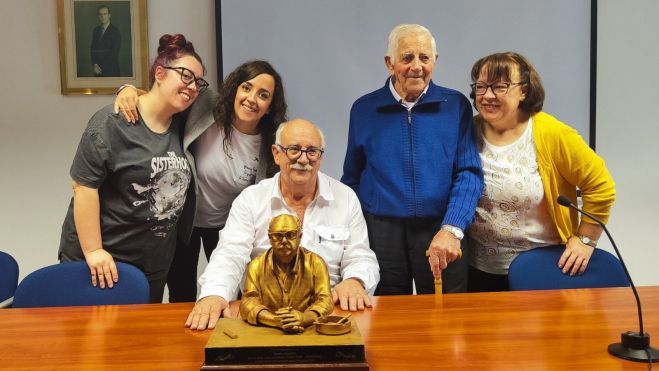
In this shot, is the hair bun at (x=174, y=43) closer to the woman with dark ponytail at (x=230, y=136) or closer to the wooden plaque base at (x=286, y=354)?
the woman with dark ponytail at (x=230, y=136)

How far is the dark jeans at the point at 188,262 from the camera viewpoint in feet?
9.14

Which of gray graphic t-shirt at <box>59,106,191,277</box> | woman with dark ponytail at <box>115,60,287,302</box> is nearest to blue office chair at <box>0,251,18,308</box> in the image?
gray graphic t-shirt at <box>59,106,191,277</box>

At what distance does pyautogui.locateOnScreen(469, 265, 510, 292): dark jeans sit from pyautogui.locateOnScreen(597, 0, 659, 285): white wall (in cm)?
159

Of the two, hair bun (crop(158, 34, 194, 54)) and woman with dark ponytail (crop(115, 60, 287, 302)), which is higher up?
hair bun (crop(158, 34, 194, 54))

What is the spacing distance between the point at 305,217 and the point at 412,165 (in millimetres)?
493

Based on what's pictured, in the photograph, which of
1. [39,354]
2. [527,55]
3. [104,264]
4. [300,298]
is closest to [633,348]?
[300,298]

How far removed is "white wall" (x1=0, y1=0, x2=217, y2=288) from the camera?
11.5 ft

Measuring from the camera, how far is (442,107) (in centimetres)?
250

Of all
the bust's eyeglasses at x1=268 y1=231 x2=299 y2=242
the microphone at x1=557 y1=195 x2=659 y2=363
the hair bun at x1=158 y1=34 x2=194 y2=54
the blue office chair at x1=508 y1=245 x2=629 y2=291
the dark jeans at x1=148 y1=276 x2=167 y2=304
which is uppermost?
the hair bun at x1=158 y1=34 x2=194 y2=54

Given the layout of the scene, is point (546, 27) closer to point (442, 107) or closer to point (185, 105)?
point (442, 107)

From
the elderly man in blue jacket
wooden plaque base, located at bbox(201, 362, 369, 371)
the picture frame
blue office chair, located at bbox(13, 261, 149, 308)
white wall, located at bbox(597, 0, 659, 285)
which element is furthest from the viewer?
white wall, located at bbox(597, 0, 659, 285)

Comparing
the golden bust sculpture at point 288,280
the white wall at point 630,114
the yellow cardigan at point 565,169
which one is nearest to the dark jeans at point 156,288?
the golden bust sculpture at point 288,280

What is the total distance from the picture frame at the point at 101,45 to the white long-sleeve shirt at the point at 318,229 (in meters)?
1.56

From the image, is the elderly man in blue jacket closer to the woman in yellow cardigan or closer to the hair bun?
the woman in yellow cardigan
